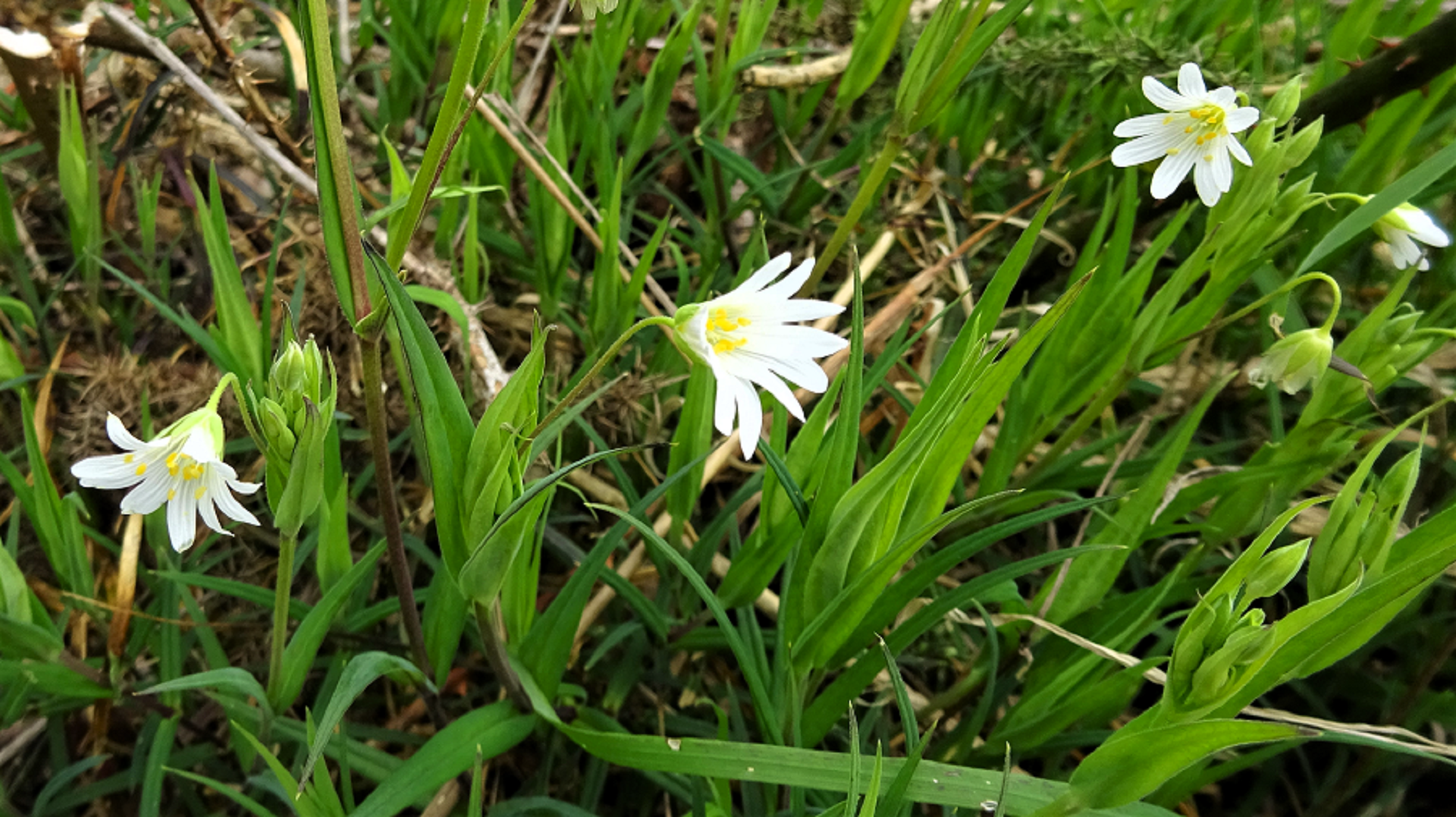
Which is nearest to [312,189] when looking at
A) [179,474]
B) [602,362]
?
[179,474]

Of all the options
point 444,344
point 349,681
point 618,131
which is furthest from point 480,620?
point 618,131

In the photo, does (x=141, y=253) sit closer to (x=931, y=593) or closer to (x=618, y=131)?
(x=618, y=131)

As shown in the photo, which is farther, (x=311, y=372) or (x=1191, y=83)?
(x=1191, y=83)

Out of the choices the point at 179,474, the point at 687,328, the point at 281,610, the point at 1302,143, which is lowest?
the point at 281,610

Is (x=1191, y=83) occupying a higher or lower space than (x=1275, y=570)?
higher

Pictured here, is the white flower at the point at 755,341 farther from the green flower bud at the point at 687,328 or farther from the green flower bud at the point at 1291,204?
the green flower bud at the point at 1291,204

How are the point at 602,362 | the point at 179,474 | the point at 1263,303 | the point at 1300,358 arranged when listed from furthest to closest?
the point at 1263,303 → the point at 1300,358 → the point at 179,474 → the point at 602,362

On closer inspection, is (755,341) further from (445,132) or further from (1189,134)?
(1189,134)
